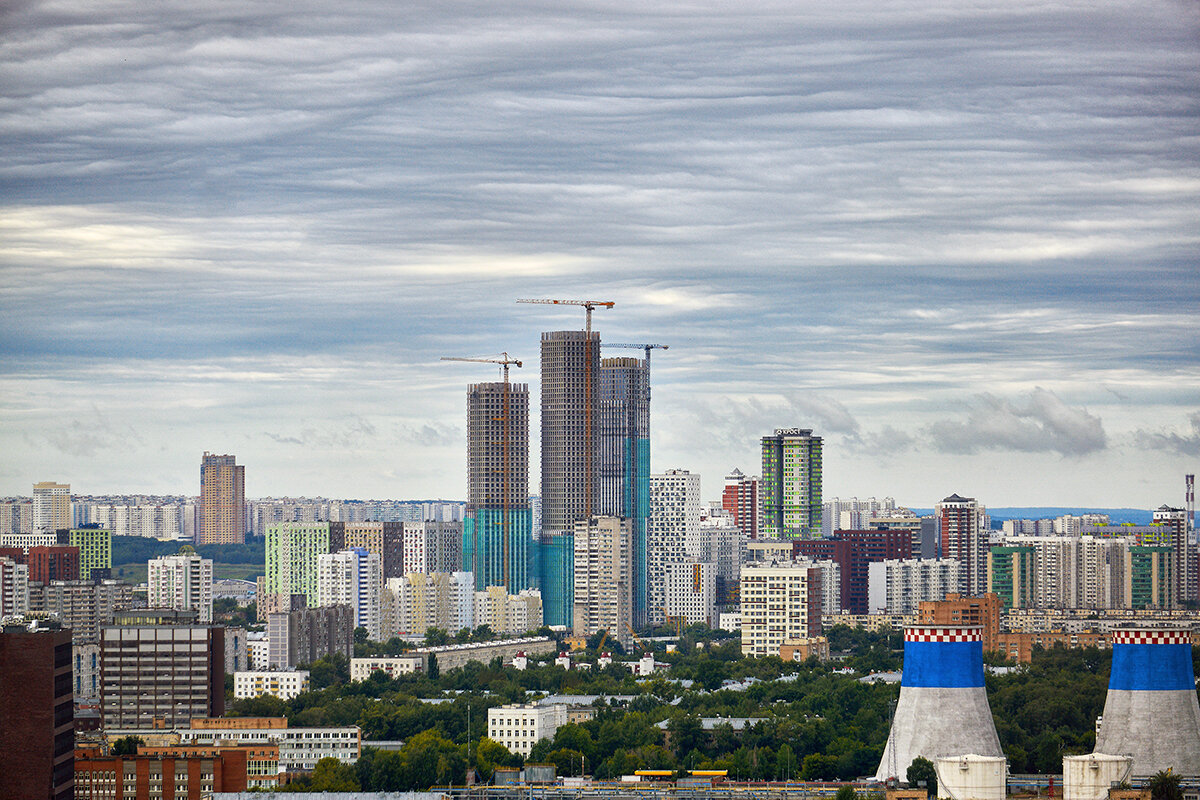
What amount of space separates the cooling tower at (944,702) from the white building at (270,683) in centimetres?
2159

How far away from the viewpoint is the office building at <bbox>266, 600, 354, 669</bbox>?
2259 inches

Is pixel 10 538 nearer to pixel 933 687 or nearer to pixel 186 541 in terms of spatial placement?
pixel 186 541

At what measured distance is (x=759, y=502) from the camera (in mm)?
94812

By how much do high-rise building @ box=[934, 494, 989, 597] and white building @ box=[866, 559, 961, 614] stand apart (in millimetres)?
2019

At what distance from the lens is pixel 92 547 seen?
83.9 m

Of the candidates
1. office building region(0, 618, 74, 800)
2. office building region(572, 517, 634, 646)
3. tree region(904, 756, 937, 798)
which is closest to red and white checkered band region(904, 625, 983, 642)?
tree region(904, 756, 937, 798)

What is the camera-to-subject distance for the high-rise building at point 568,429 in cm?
8575

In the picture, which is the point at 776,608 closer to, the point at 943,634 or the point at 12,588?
the point at 12,588

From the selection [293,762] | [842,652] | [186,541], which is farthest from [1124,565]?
[186,541]

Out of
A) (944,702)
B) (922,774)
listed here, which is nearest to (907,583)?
(944,702)

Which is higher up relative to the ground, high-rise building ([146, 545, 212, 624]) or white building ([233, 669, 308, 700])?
high-rise building ([146, 545, 212, 624])

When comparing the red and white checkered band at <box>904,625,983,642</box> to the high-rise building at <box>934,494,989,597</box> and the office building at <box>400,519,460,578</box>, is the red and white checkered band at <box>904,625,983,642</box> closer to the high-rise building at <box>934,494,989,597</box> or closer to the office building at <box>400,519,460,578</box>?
the high-rise building at <box>934,494,989,597</box>

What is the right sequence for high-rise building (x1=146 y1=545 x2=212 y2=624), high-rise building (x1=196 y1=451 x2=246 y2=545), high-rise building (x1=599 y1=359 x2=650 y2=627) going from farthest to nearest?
high-rise building (x1=196 y1=451 x2=246 y2=545)
high-rise building (x1=599 y1=359 x2=650 y2=627)
high-rise building (x1=146 y1=545 x2=212 y2=624)

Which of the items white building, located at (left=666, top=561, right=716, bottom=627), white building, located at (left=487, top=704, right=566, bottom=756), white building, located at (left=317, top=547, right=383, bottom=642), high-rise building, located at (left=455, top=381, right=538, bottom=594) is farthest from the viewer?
high-rise building, located at (left=455, top=381, right=538, bottom=594)
